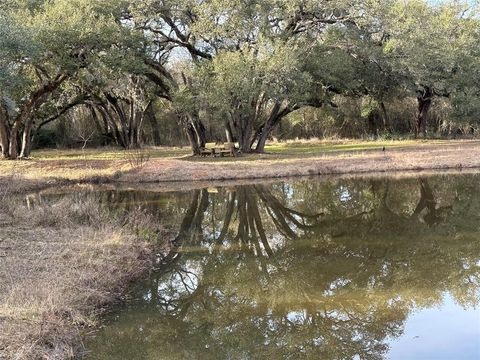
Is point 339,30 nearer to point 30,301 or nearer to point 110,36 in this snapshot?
point 110,36

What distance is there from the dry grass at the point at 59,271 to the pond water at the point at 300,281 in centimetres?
40

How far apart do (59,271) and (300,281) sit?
4180 mm

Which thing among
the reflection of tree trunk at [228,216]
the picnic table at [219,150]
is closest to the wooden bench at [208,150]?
the picnic table at [219,150]

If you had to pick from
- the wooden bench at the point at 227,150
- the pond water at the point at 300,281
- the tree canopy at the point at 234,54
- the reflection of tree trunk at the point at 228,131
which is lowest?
the pond water at the point at 300,281

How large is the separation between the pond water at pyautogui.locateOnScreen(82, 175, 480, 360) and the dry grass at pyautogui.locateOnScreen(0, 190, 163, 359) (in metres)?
0.40

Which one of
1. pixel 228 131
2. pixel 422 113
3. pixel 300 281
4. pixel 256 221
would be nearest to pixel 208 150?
pixel 228 131

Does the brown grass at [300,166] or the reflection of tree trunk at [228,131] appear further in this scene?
the reflection of tree trunk at [228,131]

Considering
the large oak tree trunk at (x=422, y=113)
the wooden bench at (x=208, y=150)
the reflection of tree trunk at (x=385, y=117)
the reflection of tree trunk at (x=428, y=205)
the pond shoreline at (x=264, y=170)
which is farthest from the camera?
the reflection of tree trunk at (x=385, y=117)

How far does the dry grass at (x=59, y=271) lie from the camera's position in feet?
20.4

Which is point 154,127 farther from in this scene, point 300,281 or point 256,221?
point 300,281

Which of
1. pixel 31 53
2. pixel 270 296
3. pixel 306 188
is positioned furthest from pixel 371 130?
pixel 270 296

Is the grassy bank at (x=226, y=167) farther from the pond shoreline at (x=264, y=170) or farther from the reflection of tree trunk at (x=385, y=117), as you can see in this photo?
the reflection of tree trunk at (x=385, y=117)

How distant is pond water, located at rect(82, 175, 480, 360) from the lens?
6645mm

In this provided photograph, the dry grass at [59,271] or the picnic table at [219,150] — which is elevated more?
the picnic table at [219,150]
